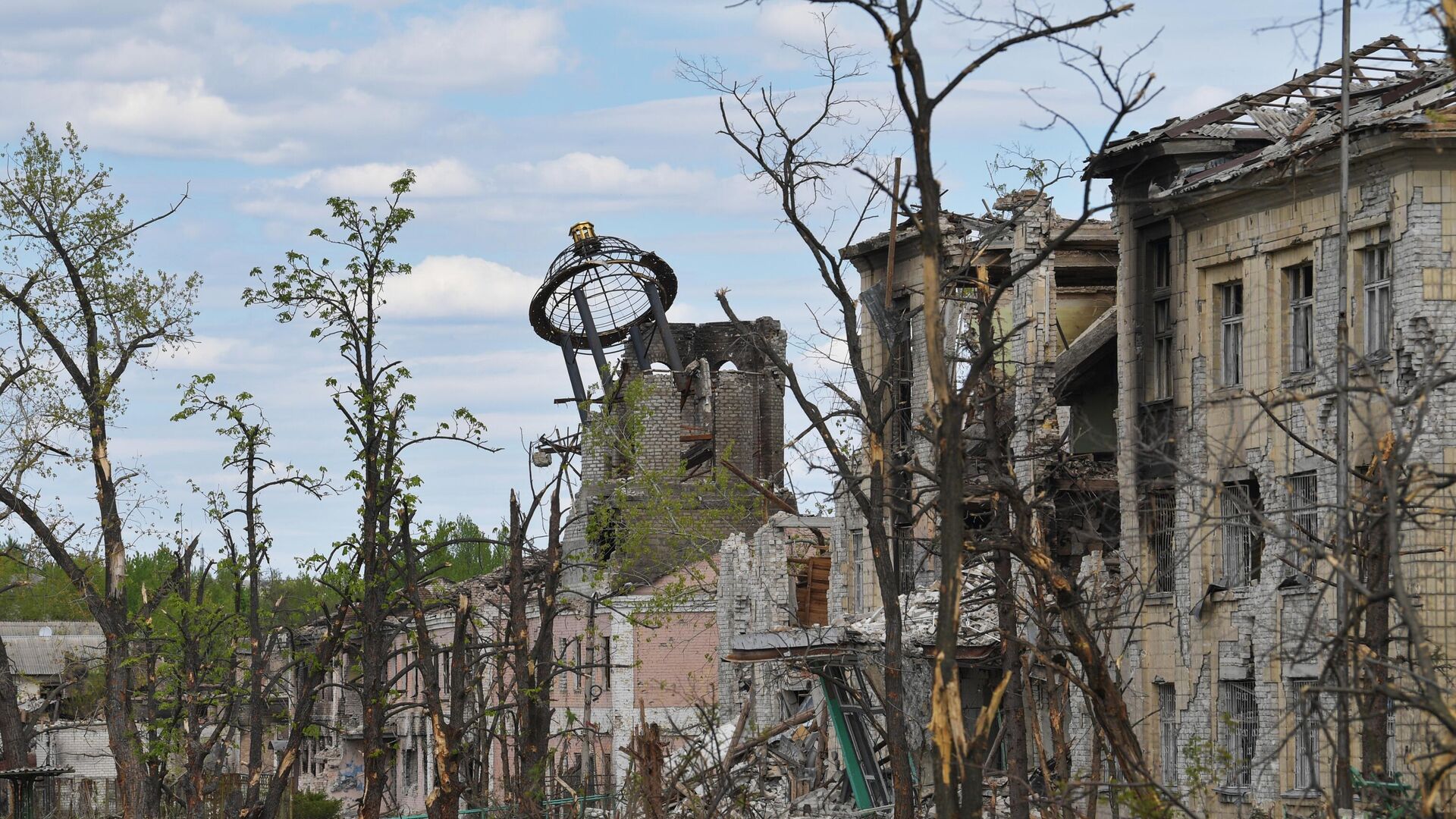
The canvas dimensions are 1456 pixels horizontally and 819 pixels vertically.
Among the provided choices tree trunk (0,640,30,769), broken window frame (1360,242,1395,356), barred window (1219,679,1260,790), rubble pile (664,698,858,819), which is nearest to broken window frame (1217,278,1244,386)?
broken window frame (1360,242,1395,356)

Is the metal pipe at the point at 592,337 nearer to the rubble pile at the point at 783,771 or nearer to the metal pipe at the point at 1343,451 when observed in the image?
the rubble pile at the point at 783,771

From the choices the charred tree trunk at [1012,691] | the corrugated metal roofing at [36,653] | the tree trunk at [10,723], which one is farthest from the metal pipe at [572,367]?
the corrugated metal roofing at [36,653]

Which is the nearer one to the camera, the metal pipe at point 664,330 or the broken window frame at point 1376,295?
the broken window frame at point 1376,295

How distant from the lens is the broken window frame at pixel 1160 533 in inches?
1081

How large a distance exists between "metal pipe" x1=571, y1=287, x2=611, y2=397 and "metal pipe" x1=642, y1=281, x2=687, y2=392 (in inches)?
70.6

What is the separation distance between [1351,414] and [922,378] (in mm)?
11233

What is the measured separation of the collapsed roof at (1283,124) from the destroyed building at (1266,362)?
0.14 ft

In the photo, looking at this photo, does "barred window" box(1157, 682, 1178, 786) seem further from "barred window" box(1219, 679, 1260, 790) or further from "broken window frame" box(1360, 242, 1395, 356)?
"broken window frame" box(1360, 242, 1395, 356)

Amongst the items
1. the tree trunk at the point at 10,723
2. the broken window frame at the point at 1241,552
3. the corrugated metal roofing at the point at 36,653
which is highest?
the broken window frame at the point at 1241,552

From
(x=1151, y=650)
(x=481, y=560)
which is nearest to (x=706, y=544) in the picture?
(x=1151, y=650)

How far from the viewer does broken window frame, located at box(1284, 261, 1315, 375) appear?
81.3ft

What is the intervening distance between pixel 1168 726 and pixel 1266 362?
585 centimetres

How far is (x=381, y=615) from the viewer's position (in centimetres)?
2664

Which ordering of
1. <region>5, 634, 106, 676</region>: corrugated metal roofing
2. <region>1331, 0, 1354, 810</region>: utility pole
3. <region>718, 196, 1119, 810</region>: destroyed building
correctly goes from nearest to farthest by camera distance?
<region>1331, 0, 1354, 810</region>: utility pole
<region>718, 196, 1119, 810</region>: destroyed building
<region>5, 634, 106, 676</region>: corrugated metal roofing
